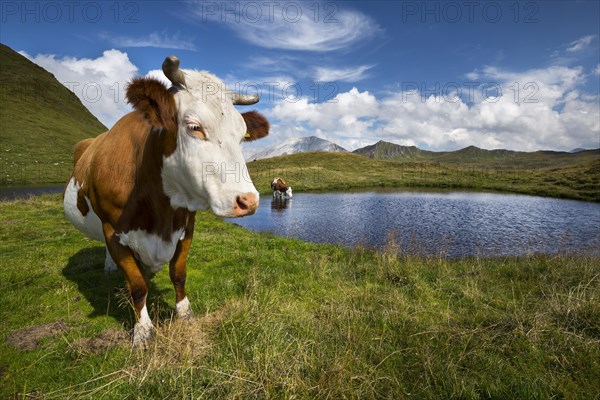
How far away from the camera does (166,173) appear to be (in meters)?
3.62

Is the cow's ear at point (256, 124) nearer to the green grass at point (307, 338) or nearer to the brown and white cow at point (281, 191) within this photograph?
the green grass at point (307, 338)

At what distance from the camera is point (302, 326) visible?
4.13 m

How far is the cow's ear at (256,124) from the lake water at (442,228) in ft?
31.2

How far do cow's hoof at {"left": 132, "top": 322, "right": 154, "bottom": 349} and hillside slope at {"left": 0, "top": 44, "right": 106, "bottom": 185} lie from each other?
54.2 metres

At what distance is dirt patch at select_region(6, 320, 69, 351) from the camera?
13.6 ft

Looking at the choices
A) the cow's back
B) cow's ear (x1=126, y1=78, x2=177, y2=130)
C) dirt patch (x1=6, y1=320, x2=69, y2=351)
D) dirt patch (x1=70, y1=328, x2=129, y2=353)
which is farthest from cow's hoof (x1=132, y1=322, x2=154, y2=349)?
cow's ear (x1=126, y1=78, x2=177, y2=130)

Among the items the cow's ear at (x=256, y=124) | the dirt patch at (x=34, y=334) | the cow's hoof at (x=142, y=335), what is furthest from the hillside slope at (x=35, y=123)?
A: the cow's ear at (x=256, y=124)

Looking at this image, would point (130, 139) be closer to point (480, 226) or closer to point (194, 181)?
point (194, 181)

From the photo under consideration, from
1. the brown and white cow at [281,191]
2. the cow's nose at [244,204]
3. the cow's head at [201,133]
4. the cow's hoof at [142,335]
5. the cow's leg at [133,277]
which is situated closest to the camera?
the cow's nose at [244,204]

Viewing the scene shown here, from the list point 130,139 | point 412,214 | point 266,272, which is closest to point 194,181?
point 130,139

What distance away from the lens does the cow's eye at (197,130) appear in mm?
3082

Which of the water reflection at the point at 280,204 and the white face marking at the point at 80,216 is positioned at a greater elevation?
the white face marking at the point at 80,216

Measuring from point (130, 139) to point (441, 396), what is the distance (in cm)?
468

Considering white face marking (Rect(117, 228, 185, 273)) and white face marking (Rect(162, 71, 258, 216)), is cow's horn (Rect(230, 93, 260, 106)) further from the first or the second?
white face marking (Rect(117, 228, 185, 273))
